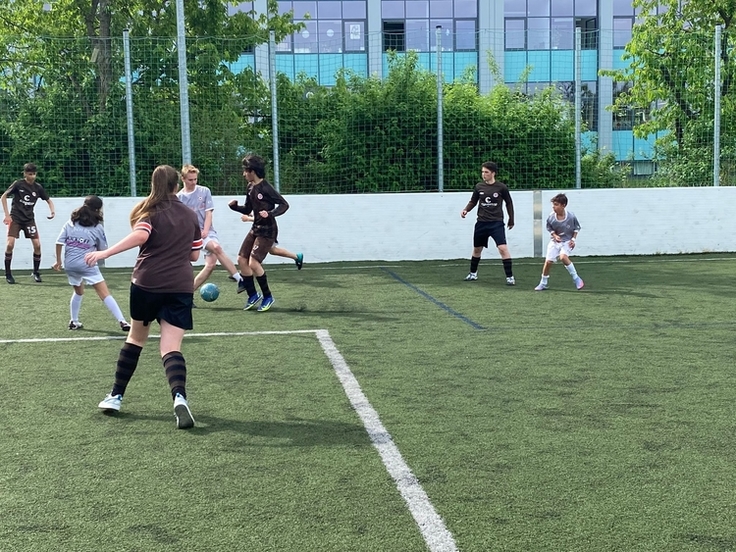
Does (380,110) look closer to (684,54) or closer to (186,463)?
(684,54)

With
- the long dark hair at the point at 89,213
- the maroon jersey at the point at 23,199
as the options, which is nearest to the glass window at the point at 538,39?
the maroon jersey at the point at 23,199

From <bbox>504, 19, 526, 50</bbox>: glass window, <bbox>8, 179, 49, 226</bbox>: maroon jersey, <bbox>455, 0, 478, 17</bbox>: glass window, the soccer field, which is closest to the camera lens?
the soccer field

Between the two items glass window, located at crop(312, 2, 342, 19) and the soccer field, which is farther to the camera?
glass window, located at crop(312, 2, 342, 19)

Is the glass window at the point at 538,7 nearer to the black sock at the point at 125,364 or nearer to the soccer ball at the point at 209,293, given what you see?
the soccer ball at the point at 209,293

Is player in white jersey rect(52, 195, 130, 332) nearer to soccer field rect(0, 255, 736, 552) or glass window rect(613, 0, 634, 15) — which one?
soccer field rect(0, 255, 736, 552)

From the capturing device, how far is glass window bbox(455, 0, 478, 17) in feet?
121

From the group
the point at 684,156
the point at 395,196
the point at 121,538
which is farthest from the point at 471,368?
the point at 684,156

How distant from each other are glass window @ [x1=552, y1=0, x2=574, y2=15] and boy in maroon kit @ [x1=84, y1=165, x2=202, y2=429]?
1369 inches

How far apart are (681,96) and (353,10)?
21722 mm

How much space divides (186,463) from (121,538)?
1.01 m

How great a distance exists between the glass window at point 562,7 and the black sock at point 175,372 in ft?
115

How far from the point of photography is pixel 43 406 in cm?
594

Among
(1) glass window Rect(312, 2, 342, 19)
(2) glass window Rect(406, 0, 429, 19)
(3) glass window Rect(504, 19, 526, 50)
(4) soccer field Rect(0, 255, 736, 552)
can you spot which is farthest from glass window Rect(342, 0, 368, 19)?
(4) soccer field Rect(0, 255, 736, 552)

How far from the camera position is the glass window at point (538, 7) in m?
37.5
